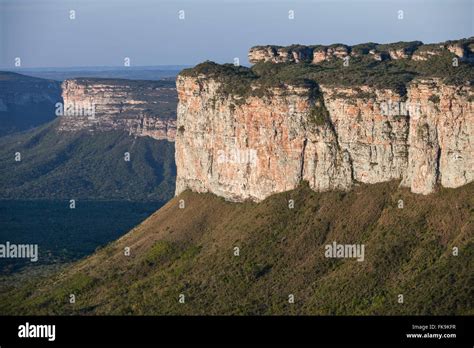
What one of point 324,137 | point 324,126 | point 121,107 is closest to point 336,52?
point 324,126

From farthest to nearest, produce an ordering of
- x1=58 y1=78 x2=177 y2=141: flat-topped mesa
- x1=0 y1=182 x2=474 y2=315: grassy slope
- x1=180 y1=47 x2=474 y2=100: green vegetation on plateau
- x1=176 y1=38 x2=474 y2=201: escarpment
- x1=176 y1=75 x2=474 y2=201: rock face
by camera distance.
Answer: x1=58 y1=78 x2=177 y2=141: flat-topped mesa → x1=180 y1=47 x2=474 y2=100: green vegetation on plateau → x1=176 y1=38 x2=474 y2=201: escarpment → x1=176 y1=75 x2=474 y2=201: rock face → x1=0 y1=182 x2=474 y2=315: grassy slope

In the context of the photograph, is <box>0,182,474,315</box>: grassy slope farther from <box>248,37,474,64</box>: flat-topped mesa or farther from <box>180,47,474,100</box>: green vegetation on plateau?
<box>248,37,474,64</box>: flat-topped mesa

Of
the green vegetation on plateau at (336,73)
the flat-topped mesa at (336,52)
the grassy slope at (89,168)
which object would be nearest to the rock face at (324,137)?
the green vegetation on plateau at (336,73)

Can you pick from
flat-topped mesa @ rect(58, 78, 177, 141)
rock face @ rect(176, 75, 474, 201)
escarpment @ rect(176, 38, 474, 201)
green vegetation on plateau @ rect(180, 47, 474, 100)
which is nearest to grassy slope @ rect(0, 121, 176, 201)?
flat-topped mesa @ rect(58, 78, 177, 141)

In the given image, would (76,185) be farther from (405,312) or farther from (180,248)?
(405,312)

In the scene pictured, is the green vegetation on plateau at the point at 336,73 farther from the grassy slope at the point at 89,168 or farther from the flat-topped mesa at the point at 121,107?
the flat-topped mesa at the point at 121,107
